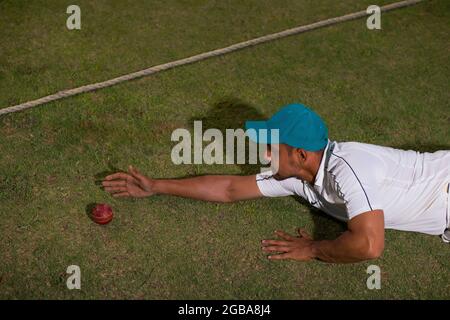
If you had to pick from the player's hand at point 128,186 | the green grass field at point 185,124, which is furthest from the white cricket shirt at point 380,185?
the player's hand at point 128,186

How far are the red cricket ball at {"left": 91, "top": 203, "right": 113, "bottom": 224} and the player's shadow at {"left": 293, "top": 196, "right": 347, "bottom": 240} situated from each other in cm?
141

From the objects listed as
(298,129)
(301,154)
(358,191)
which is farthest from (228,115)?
(358,191)

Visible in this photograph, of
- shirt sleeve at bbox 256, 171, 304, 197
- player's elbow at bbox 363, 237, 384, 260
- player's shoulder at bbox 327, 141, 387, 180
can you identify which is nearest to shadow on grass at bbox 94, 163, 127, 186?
shirt sleeve at bbox 256, 171, 304, 197

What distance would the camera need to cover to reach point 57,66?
16.9 ft

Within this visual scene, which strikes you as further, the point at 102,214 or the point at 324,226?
the point at 324,226

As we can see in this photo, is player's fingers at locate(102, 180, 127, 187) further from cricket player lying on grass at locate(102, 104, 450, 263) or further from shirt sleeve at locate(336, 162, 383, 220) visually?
shirt sleeve at locate(336, 162, 383, 220)

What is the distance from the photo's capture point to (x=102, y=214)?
A: 3.79m

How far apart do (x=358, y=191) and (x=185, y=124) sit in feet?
6.04

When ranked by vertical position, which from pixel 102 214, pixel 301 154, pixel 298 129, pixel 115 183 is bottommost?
pixel 102 214

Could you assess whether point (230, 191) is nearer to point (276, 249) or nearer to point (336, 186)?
point (276, 249)
